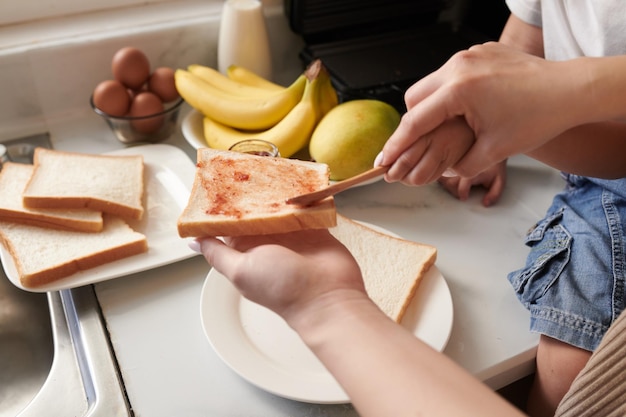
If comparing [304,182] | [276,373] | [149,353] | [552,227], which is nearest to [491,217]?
[552,227]

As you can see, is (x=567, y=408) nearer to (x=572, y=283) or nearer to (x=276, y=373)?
(x=572, y=283)

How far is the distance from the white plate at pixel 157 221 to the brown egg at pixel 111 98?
9 cm

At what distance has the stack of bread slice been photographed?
906 mm

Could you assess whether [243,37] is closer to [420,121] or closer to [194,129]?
[194,129]

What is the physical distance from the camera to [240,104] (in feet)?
3.92

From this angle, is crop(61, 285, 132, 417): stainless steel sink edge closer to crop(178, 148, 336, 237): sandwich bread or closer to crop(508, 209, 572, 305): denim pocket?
crop(178, 148, 336, 237): sandwich bread

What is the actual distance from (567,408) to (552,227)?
344mm

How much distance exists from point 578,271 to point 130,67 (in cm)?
94

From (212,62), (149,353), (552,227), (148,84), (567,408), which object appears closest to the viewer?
(567,408)

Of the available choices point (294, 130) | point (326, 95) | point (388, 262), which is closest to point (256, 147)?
point (294, 130)

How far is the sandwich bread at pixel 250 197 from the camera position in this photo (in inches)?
29.8

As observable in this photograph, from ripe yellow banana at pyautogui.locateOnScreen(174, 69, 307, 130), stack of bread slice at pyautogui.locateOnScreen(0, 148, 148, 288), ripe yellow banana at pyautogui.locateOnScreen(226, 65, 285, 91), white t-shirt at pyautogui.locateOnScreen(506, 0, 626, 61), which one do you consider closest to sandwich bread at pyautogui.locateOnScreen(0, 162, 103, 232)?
stack of bread slice at pyautogui.locateOnScreen(0, 148, 148, 288)

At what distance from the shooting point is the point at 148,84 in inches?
51.1

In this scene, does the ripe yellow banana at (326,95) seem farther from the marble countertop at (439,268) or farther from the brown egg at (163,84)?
the brown egg at (163,84)
